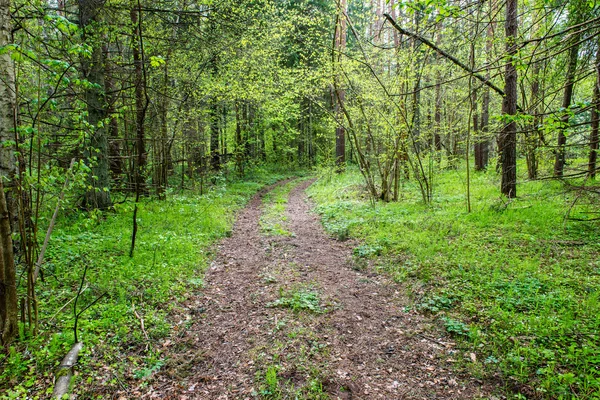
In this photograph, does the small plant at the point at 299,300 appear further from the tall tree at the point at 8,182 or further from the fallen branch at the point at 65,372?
the tall tree at the point at 8,182

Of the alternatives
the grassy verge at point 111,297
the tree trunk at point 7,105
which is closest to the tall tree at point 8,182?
the tree trunk at point 7,105

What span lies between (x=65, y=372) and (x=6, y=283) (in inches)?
43.3

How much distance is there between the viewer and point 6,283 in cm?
323

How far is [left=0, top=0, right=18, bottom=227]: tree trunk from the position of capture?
10.4ft

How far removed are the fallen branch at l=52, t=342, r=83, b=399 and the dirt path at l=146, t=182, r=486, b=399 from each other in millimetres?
774

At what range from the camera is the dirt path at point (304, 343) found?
3.33 meters

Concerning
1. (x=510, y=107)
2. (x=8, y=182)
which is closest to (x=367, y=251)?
(x=510, y=107)

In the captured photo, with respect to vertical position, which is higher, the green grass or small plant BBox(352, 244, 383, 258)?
the green grass

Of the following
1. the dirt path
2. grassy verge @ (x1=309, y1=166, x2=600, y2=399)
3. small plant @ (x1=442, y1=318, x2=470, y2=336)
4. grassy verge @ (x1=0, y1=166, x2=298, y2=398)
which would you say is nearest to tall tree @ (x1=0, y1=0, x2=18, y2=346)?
grassy verge @ (x1=0, y1=166, x2=298, y2=398)

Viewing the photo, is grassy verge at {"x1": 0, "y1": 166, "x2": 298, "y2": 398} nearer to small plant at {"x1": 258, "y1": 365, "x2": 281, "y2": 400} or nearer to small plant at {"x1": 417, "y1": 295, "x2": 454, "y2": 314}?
small plant at {"x1": 258, "y1": 365, "x2": 281, "y2": 400}

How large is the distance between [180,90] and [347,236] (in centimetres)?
801

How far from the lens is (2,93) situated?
3297 millimetres

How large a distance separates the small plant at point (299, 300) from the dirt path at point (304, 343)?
0.02 meters

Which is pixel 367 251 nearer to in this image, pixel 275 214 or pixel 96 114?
pixel 275 214
